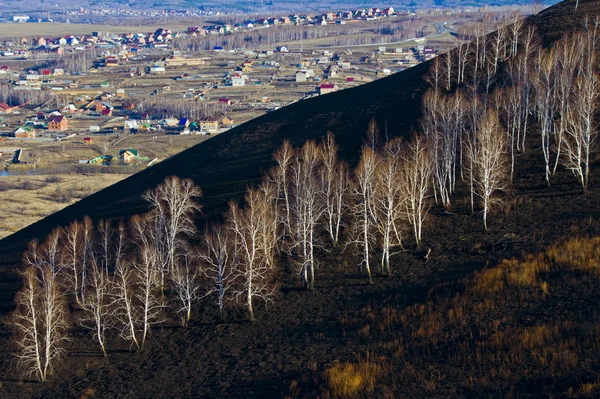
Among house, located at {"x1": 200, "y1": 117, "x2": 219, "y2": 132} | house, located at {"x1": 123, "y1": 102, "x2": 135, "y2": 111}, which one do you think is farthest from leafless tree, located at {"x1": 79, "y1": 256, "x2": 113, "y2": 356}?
house, located at {"x1": 123, "y1": 102, "x2": 135, "y2": 111}

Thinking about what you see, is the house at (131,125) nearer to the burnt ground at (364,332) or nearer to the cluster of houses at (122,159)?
the cluster of houses at (122,159)

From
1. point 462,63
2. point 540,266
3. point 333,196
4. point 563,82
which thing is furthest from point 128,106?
point 540,266

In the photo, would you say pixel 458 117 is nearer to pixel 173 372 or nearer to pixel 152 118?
pixel 173 372

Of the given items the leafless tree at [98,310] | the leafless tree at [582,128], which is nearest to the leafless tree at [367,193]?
the leafless tree at [582,128]

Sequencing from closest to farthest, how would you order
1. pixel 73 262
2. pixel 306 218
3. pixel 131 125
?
pixel 306 218 → pixel 73 262 → pixel 131 125

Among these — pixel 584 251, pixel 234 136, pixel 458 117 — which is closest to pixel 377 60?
pixel 234 136

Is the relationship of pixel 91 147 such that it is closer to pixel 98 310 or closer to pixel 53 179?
pixel 53 179

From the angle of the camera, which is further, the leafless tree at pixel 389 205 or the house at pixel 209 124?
the house at pixel 209 124
